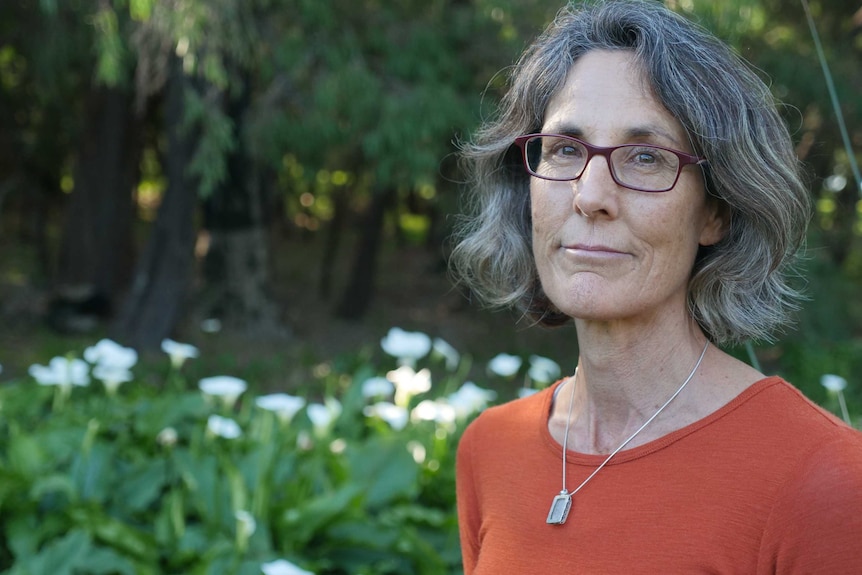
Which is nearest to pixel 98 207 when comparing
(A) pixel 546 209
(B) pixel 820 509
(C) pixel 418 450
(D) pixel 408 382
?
(D) pixel 408 382

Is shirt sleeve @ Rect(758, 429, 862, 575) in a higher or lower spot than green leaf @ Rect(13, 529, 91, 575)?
higher

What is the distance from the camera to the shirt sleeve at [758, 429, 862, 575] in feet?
4.60

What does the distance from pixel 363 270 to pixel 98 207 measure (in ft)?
11.2

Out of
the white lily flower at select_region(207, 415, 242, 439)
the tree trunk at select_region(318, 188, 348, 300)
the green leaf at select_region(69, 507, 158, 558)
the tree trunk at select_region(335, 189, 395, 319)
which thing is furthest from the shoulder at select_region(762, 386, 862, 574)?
the tree trunk at select_region(318, 188, 348, 300)

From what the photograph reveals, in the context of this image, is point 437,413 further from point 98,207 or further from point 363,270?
point 98,207

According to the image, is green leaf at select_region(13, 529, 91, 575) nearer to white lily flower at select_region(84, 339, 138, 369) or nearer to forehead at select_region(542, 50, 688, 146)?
white lily flower at select_region(84, 339, 138, 369)

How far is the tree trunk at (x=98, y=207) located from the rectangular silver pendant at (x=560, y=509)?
11.5 metres

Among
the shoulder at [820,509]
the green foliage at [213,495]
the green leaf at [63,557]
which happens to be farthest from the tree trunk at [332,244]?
the shoulder at [820,509]

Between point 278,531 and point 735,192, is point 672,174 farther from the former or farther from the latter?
point 278,531

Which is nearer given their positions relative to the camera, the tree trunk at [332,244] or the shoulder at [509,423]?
the shoulder at [509,423]

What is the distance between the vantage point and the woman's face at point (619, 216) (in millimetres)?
1730

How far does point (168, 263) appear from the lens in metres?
11.1

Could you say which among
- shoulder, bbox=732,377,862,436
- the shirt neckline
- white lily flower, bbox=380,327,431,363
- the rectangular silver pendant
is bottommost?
white lily flower, bbox=380,327,431,363

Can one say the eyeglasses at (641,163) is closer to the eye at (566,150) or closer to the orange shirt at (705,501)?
the eye at (566,150)
